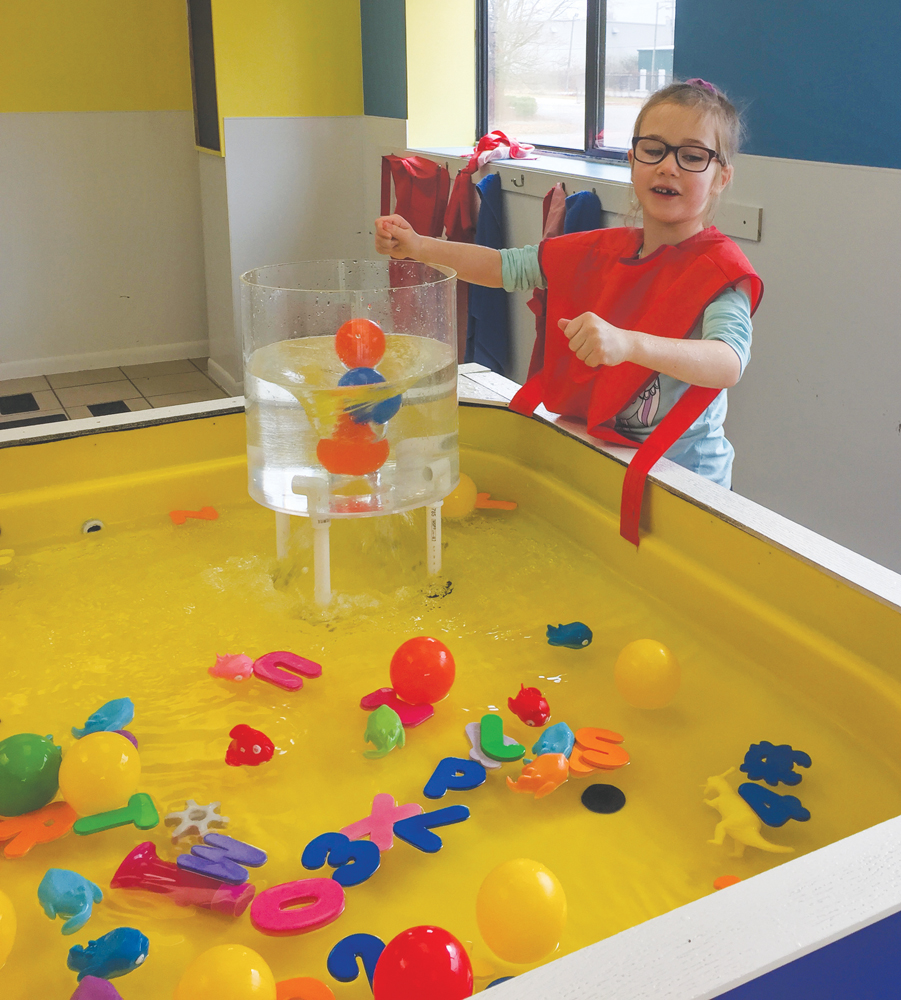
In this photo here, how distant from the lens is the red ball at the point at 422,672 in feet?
2.95

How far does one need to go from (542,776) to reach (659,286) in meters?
0.72

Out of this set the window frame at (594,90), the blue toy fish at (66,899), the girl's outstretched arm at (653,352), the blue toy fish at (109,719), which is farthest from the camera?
the window frame at (594,90)

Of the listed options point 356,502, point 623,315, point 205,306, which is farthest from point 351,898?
point 205,306

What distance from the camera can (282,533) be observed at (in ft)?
3.81

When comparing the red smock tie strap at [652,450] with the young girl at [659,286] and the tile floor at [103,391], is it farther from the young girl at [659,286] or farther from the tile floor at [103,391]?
the tile floor at [103,391]

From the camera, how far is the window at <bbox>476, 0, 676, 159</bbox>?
250 centimetres

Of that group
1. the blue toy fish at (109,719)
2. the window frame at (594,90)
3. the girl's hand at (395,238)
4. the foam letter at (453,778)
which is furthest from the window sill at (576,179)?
the blue toy fish at (109,719)

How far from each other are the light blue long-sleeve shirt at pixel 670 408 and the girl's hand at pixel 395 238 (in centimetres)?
15

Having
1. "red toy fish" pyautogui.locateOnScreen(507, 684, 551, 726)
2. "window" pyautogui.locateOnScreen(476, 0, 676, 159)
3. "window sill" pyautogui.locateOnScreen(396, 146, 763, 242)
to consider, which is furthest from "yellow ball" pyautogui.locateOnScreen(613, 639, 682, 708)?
"window" pyautogui.locateOnScreen(476, 0, 676, 159)

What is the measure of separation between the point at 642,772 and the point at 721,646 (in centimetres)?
22

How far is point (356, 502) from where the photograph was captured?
1.00 meters

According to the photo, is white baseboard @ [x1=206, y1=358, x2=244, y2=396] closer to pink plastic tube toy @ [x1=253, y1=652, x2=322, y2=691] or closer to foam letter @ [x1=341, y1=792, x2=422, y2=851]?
pink plastic tube toy @ [x1=253, y1=652, x2=322, y2=691]

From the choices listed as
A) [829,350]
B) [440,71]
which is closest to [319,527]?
[829,350]

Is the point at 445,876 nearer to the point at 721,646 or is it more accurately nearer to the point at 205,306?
the point at 721,646
